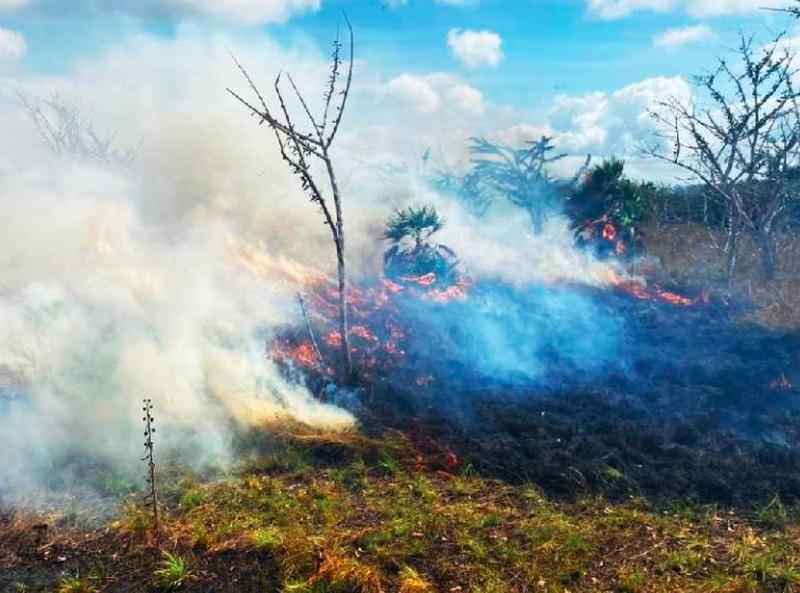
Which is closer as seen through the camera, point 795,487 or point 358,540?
point 358,540

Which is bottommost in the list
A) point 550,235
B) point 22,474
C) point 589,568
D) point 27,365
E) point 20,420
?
point 589,568

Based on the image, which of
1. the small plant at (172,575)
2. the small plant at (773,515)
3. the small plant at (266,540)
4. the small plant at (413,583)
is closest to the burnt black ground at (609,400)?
the small plant at (773,515)

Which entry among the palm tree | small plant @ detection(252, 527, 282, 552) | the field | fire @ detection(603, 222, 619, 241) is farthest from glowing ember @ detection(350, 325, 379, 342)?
fire @ detection(603, 222, 619, 241)

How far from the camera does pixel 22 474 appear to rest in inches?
363

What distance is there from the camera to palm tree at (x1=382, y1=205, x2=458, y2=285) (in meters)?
17.7

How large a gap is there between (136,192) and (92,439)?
422 inches

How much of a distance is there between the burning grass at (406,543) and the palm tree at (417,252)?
9188 millimetres

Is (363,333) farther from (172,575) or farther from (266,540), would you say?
(172,575)

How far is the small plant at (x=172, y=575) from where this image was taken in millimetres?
6840

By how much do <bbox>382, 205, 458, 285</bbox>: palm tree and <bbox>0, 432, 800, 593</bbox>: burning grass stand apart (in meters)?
9.19

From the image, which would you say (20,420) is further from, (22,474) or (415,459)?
(415,459)

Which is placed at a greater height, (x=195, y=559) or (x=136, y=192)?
(x=136, y=192)

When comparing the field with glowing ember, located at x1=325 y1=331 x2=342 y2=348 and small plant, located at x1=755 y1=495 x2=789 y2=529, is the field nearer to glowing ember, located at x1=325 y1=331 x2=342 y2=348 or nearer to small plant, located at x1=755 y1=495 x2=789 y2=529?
small plant, located at x1=755 y1=495 x2=789 y2=529

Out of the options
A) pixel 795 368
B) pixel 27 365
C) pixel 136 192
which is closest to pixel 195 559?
pixel 27 365
